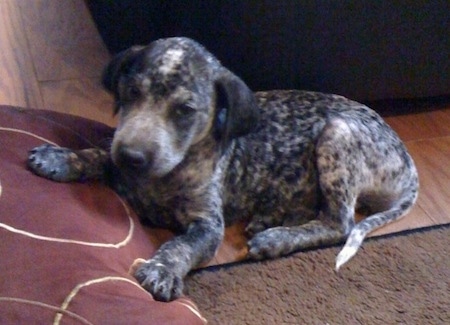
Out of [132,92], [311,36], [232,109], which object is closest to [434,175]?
[311,36]

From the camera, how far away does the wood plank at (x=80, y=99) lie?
9.42 feet

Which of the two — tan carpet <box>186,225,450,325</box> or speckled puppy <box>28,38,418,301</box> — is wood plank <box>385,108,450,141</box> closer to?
speckled puppy <box>28,38,418,301</box>

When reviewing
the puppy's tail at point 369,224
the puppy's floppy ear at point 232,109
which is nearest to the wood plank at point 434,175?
the puppy's tail at point 369,224

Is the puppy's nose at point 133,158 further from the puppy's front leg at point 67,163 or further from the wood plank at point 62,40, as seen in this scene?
the wood plank at point 62,40

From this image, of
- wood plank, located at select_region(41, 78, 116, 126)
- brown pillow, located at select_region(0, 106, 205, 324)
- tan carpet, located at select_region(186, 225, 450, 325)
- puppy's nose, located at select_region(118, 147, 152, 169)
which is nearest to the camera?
brown pillow, located at select_region(0, 106, 205, 324)

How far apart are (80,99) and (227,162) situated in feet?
3.27

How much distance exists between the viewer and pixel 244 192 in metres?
2.35

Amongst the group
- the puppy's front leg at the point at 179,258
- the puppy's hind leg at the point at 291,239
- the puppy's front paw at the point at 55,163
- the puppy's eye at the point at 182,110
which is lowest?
the puppy's hind leg at the point at 291,239

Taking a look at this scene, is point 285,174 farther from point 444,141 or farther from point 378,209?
point 444,141

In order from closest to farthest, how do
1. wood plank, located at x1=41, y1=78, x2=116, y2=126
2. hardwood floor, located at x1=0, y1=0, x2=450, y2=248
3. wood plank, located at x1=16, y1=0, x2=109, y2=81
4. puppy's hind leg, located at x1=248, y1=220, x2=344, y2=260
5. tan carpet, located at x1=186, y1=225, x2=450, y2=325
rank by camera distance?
tan carpet, located at x1=186, y1=225, x2=450, y2=325
puppy's hind leg, located at x1=248, y1=220, x2=344, y2=260
hardwood floor, located at x1=0, y1=0, x2=450, y2=248
wood plank, located at x1=41, y1=78, x2=116, y2=126
wood plank, located at x1=16, y1=0, x2=109, y2=81

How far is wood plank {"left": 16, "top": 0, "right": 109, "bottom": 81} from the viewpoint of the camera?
3143 mm

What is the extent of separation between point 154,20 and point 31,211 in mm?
1259

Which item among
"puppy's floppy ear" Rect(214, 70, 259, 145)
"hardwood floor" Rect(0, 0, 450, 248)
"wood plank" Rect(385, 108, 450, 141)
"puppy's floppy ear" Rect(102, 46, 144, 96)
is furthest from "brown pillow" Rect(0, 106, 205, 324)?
"wood plank" Rect(385, 108, 450, 141)

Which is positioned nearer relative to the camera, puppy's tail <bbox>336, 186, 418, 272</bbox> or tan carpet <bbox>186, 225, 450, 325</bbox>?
tan carpet <bbox>186, 225, 450, 325</bbox>
